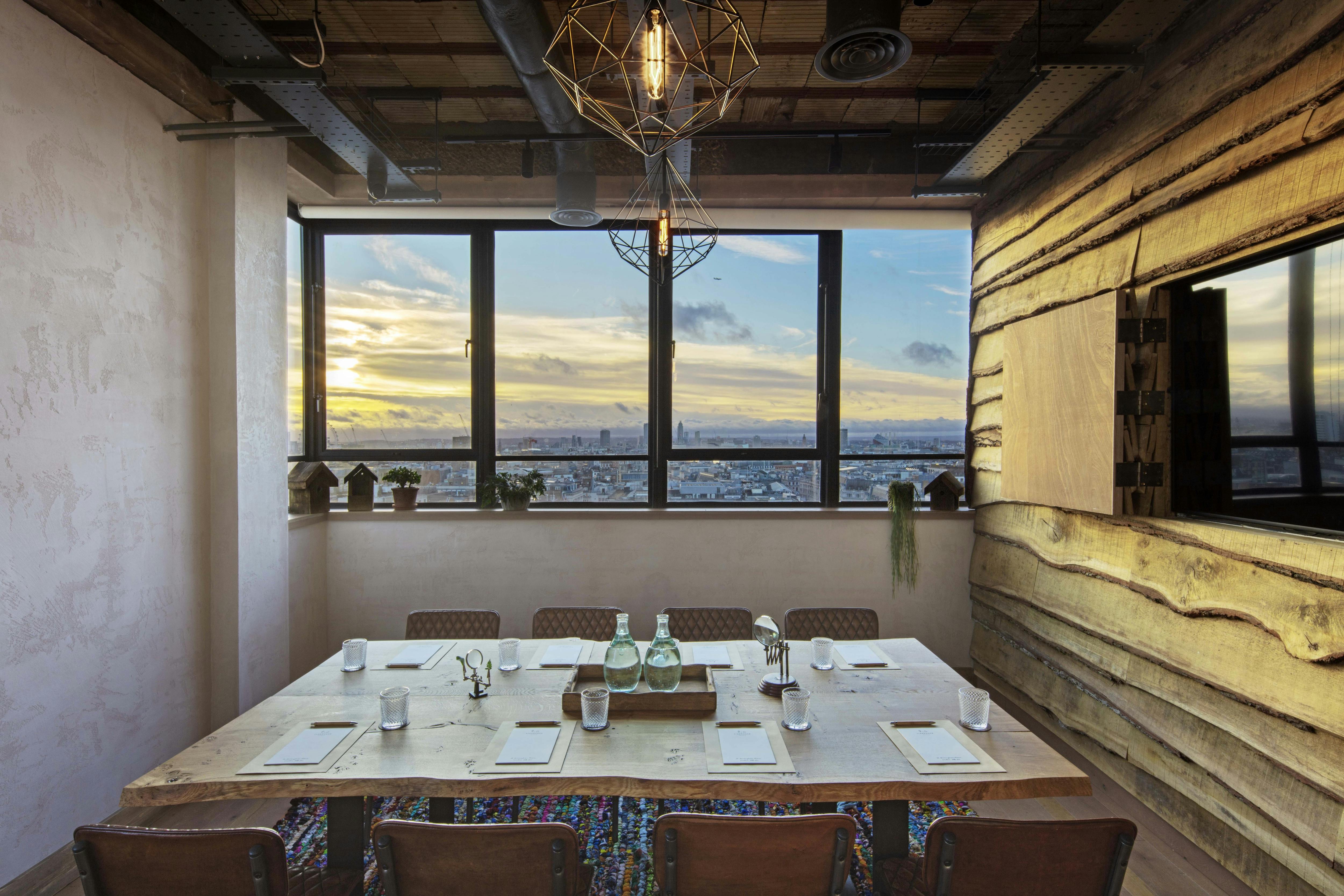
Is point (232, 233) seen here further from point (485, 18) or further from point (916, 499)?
point (916, 499)

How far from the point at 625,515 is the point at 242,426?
2.31m

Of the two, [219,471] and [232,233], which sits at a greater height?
[232,233]

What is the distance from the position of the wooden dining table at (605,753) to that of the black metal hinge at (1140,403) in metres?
1.36

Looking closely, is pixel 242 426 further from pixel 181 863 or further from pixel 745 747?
pixel 745 747

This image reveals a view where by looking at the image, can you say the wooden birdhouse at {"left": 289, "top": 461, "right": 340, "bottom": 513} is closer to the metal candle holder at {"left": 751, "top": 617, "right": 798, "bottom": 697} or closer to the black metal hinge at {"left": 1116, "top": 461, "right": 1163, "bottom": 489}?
the metal candle holder at {"left": 751, "top": 617, "right": 798, "bottom": 697}

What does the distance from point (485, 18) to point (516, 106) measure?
1.52m

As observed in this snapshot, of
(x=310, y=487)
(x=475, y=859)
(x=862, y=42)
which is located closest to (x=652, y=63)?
(x=862, y=42)

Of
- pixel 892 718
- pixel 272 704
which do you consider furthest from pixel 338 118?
pixel 892 718

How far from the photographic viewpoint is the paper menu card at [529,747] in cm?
195

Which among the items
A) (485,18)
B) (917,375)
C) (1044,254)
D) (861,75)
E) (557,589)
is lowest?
(557,589)

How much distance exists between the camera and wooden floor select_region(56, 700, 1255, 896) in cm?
261

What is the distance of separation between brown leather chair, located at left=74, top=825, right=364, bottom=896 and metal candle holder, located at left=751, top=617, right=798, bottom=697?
4.96ft

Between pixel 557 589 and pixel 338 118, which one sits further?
pixel 557 589

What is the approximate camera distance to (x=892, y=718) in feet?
7.50
